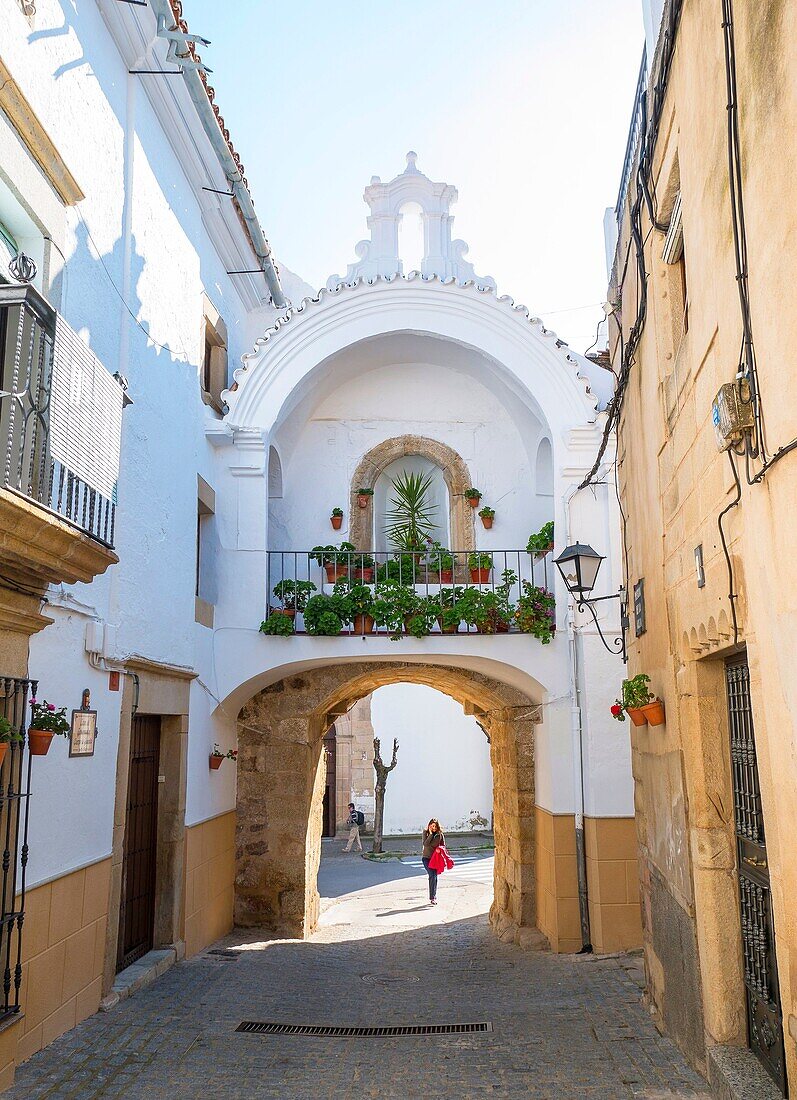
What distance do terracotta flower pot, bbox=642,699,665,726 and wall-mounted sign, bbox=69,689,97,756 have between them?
12.0 feet

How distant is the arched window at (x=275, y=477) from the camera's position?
11320 mm

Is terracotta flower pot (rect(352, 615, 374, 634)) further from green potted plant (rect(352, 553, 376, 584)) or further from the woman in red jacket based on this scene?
the woman in red jacket

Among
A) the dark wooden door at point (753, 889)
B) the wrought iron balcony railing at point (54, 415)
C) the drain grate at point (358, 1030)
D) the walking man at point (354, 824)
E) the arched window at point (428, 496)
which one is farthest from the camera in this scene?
the walking man at point (354, 824)

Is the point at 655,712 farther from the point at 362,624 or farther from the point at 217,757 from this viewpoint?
the point at 217,757

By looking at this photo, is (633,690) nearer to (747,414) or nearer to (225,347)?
(747,414)

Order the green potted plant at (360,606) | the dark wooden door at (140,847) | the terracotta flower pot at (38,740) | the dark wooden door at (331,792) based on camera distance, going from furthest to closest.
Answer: the dark wooden door at (331,792) < the green potted plant at (360,606) < the dark wooden door at (140,847) < the terracotta flower pot at (38,740)

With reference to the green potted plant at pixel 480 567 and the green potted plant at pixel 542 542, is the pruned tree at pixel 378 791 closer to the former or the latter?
the green potted plant at pixel 480 567

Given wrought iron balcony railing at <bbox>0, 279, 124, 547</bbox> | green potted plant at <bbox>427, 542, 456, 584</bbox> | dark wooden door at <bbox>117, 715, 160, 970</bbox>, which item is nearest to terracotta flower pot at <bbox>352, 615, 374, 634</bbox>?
green potted plant at <bbox>427, 542, 456, 584</bbox>

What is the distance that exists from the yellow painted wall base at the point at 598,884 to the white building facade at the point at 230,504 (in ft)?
0.08

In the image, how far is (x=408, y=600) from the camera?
987cm

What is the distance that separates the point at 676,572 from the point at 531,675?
4728 millimetres

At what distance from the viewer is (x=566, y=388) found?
404 inches

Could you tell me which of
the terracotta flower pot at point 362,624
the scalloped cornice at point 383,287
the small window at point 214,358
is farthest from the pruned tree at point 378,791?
the scalloped cornice at point 383,287

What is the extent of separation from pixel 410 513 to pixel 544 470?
1.75 metres
